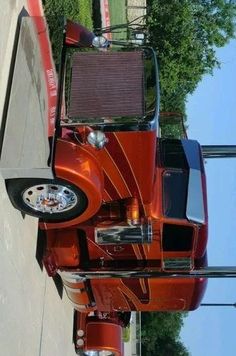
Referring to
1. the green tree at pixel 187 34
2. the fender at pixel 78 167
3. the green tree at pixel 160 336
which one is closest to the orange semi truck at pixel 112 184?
the fender at pixel 78 167

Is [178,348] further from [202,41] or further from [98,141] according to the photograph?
[98,141]

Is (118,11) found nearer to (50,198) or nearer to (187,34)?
(187,34)

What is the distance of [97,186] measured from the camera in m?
7.45

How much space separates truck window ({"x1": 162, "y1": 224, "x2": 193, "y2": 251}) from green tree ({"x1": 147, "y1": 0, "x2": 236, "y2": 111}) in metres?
16.8

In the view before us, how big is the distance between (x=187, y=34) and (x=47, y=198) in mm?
18763

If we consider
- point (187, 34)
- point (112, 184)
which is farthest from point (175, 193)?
point (187, 34)

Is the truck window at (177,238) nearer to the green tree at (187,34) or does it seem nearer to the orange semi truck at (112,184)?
the orange semi truck at (112,184)

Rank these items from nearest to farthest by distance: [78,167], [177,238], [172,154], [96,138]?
[96,138] < [78,167] < [177,238] < [172,154]

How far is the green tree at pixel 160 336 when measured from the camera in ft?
131

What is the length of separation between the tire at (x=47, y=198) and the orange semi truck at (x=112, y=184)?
1 centimetres

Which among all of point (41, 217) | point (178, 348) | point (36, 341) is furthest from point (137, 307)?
point (178, 348)

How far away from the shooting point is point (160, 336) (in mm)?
41281

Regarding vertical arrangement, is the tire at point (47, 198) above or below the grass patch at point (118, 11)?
below

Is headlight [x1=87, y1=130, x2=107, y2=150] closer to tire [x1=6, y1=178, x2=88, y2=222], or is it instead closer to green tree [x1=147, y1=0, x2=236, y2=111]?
tire [x1=6, y1=178, x2=88, y2=222]
